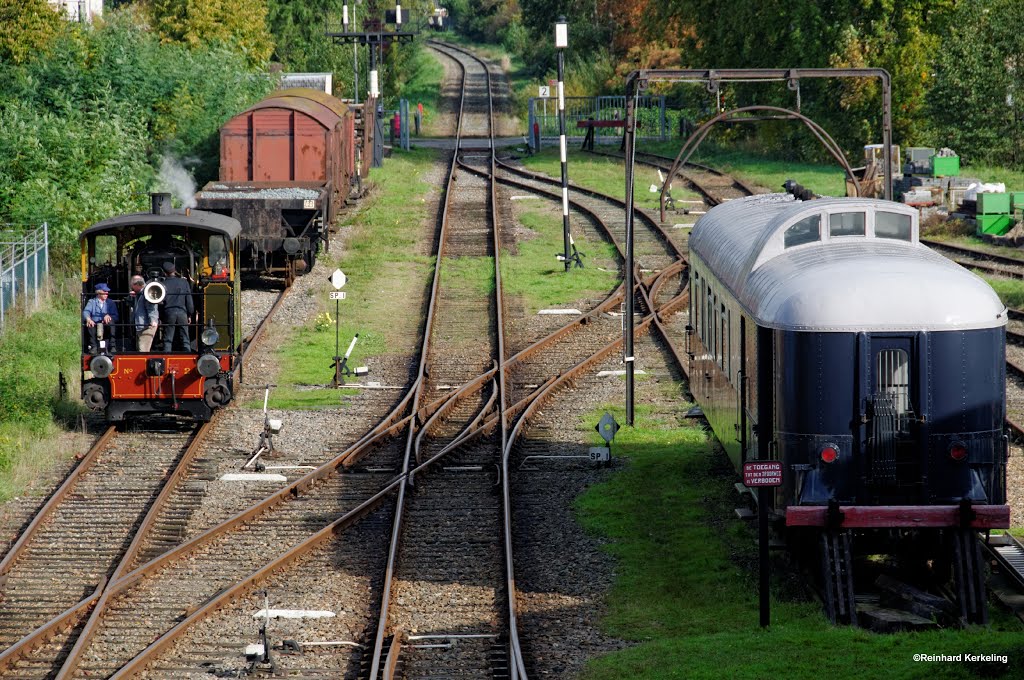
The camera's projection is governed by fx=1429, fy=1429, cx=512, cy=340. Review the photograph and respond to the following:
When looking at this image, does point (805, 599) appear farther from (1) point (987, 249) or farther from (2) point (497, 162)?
(2) point (497, 162)

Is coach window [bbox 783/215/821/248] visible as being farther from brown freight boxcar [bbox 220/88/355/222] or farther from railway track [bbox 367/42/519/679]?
brown freight boxcar [bbox 220/88/355/222]

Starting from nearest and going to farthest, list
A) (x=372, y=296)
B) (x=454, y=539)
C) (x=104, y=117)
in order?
(x=454, y=539), (x=372, y=296), (x=104, y=117)

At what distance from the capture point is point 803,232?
1386cm

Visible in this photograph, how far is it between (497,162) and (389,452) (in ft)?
104

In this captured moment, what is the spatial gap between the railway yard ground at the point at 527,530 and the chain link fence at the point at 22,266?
1.85 ft

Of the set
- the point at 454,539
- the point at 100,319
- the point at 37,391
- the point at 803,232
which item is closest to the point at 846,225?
the point at 803,232

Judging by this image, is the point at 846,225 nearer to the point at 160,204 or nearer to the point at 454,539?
the point at 454,539

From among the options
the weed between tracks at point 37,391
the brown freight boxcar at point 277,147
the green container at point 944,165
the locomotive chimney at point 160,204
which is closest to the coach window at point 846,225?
the weed between tracks at point 37,391

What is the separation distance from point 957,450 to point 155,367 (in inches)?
425

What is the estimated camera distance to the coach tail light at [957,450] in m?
11.9

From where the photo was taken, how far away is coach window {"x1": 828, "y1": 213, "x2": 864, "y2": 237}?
13828 millimetres

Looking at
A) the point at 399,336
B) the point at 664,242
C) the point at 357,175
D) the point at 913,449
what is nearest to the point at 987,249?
the point at 664,242

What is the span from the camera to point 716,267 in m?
15.8

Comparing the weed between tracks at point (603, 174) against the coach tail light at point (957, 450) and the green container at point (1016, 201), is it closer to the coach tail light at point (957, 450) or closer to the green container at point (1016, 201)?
the green container at point (1016, 201)
